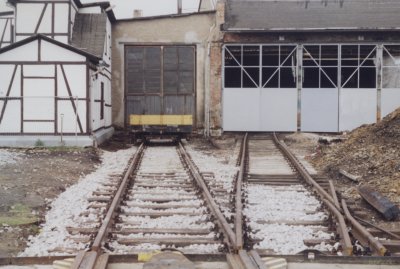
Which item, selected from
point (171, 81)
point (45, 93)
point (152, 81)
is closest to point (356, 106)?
point (171, 81)

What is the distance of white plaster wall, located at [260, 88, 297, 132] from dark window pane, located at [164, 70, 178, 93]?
15.8 ft

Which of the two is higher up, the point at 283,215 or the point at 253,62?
the point at 253,62

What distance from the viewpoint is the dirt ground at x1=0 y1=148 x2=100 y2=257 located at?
7.73 meters

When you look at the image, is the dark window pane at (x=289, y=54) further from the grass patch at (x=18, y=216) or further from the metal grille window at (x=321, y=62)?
the grass patch at (x=18, y=216)

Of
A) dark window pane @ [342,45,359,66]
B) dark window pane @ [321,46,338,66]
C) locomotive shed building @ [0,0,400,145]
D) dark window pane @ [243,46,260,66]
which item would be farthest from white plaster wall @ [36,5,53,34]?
dark window pane @ [342,45,359,66]

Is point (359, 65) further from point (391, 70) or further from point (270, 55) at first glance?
point (270, 55)

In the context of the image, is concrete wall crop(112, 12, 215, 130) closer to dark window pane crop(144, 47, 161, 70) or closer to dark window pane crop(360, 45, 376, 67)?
dark window pane crop(144, 47, 161, 70)

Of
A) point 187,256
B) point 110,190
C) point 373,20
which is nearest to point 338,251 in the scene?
point 187,256

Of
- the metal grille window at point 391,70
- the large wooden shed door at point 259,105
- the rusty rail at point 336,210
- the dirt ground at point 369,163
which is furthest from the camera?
the metal grille window at point 391,70

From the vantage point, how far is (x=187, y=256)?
574cm

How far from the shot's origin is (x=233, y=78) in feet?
93.9

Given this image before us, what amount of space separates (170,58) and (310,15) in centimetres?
744

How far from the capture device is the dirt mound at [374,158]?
1137 cm

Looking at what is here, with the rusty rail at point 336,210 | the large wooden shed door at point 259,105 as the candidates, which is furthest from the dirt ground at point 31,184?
the large wooden shed door at point 259,105
